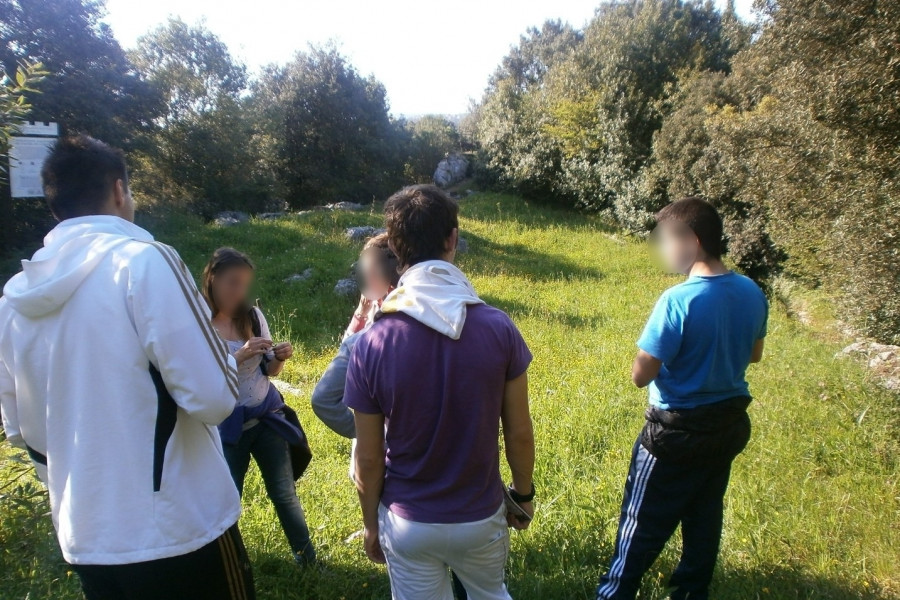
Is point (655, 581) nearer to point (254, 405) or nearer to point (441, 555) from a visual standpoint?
point (441, 555)

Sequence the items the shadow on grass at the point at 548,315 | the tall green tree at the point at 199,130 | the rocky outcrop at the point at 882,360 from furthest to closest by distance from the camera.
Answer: the tall green tree at the point at 199,130 < the shadow on grass at the point at 548,315 < the rocky outcrop at the point at 882,360

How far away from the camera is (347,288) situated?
10.6 metres

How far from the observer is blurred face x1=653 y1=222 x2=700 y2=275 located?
254cm

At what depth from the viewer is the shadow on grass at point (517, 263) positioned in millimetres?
12594

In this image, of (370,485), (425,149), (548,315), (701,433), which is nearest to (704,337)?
(701,433)

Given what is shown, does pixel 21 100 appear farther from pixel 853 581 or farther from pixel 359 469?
pixel 853 581

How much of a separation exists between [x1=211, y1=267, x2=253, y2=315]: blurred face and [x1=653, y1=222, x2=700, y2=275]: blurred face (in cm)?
207

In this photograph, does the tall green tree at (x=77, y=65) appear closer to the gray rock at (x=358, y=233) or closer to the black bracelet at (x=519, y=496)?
the gray rock at (x=358, y=233)

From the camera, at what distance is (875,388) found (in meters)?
5.29

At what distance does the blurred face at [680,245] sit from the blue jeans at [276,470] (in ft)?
7.05

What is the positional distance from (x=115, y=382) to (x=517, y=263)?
40.7 ft

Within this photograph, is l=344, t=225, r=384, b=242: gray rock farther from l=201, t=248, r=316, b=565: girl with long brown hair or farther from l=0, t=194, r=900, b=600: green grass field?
l=201, t=248, r=316, b=565: girl with long brown hair

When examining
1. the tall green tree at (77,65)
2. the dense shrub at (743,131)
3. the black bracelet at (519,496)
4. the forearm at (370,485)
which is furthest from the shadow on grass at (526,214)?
the forearm at (370,485)

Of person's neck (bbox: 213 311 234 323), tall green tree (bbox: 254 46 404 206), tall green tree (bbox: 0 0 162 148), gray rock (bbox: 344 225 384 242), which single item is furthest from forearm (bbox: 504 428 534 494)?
tall green tree (bbox: 254 46 404 206)
